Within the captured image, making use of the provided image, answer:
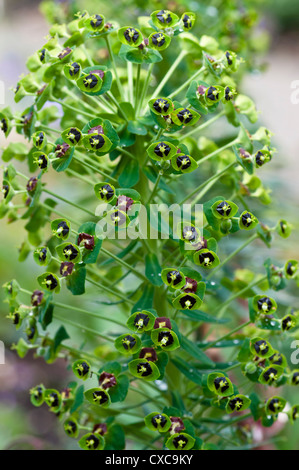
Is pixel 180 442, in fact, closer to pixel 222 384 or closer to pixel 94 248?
pixel 222 384

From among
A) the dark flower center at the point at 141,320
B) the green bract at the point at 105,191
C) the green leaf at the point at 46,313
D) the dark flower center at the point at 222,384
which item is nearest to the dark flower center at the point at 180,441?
the dark flower center at the point at 222,384

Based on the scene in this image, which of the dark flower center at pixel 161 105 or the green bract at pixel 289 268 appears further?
the green bract at pixel 289 268

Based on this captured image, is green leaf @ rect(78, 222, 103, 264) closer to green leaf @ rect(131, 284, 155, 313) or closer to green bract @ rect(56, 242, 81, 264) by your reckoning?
green bract @ rect(56, 242, 81, 264)

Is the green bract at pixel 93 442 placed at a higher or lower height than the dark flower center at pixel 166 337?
lower

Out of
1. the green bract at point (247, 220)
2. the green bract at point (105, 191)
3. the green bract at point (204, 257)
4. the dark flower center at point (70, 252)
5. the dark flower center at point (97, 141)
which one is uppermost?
the dark flower center at point (97, 141)

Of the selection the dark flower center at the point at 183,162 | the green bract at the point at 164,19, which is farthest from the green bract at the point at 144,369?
the green bract at the point at 164,19

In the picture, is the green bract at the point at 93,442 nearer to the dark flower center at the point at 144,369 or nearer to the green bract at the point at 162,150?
the dark flower center at the point at 144,369
